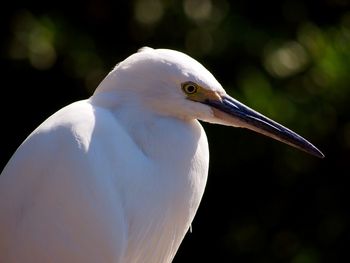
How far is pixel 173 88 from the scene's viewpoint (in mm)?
2361

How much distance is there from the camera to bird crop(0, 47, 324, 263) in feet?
7.48

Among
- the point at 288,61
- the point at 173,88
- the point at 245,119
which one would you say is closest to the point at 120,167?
the point at 173,88

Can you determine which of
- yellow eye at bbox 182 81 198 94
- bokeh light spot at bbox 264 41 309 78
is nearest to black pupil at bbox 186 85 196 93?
yellow eye at bbox 182 81 198 94

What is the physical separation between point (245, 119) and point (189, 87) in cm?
17

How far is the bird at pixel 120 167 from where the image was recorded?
2281 mm

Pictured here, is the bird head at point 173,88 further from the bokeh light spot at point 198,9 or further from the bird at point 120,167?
the bokeh light spot at point 198,9

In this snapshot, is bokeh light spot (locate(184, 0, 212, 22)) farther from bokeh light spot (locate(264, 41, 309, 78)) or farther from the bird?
the bird

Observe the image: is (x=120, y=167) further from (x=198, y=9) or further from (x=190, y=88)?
(x=198, y=9)

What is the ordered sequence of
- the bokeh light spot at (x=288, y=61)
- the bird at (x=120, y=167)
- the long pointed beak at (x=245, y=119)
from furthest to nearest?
1. the bokeh light spot at (x=288, y=61)
2. the long pointed beak at (x=245, y=119)
3. the bird at (x=120, y=167)

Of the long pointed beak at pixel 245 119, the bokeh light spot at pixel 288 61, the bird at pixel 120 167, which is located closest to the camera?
the bird at pixel 120 167

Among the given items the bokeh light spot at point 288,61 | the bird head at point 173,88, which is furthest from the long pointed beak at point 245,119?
the bokeh light spot at point 288,61

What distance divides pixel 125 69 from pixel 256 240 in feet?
6.90

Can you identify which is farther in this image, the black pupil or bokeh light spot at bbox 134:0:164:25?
bokeh light spot at bbox 134:0:164:25

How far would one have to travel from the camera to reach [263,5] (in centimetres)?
464
